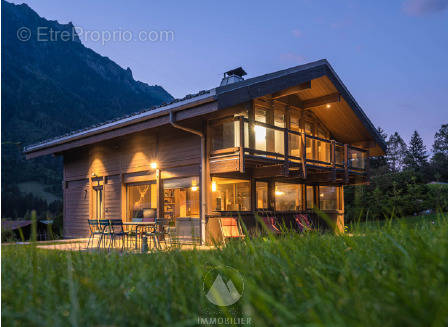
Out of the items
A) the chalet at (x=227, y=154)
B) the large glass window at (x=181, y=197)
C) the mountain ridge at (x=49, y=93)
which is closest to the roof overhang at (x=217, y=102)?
the chalet at (x=227, y=154)

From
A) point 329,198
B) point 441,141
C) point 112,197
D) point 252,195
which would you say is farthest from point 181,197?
point 441,141

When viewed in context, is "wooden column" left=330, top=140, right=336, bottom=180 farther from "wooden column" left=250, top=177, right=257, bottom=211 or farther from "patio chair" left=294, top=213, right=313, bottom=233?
"wooden column" left=250, top=177, right=257, bottom=211

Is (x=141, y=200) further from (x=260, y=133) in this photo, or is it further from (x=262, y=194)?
(x=260, y=133)

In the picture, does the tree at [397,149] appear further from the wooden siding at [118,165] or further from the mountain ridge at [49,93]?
the wooden siding at [118,165]

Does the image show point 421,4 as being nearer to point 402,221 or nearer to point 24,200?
point 24,200

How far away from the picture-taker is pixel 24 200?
89.5 ft

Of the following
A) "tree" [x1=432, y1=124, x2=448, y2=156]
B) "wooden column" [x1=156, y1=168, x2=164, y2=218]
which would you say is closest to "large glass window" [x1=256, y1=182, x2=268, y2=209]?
"wooden column" [x1=156, y1=168, x2=164, y2=218]

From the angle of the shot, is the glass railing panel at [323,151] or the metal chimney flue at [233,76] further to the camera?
the metal chimney flue at [233,76]

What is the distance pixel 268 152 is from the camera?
11.4 m

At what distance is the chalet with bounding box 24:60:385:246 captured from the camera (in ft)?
36.8

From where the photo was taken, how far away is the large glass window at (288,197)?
13852mm

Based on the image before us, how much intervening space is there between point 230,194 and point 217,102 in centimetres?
333

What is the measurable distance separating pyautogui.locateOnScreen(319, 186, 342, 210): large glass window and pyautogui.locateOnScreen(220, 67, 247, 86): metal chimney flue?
5.52 meters

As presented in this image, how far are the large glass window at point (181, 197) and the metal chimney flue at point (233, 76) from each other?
17.7ft
